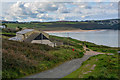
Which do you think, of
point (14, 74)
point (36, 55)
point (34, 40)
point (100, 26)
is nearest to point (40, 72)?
point (14, 74)

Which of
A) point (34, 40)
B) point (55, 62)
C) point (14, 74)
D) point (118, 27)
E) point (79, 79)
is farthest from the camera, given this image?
point (118, 27)

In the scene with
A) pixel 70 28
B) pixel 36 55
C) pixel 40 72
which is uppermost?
pixel 70 28

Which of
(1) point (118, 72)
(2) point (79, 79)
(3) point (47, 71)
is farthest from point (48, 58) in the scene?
(1) point (118, 72)

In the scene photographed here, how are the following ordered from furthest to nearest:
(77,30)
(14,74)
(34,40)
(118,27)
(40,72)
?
(118,27) → (77,30) → (34,40) → (40,72) → (14,74)

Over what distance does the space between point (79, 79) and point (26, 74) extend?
26.1 ft

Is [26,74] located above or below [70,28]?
below

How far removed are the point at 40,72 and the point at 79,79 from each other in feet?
Result: 23.7

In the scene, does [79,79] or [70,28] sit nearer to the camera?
[79,79]

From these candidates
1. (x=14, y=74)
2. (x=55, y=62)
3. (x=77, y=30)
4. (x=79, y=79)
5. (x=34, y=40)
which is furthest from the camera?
(x=77, y=30)

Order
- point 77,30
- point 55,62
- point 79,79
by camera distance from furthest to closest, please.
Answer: point 77,30
point 55,62
point 79,79

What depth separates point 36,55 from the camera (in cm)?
2920

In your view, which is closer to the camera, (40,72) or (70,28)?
(40,72)

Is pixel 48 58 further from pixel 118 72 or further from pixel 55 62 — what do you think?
pixel 118 72

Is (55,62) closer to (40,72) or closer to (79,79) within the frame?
(40,72)
